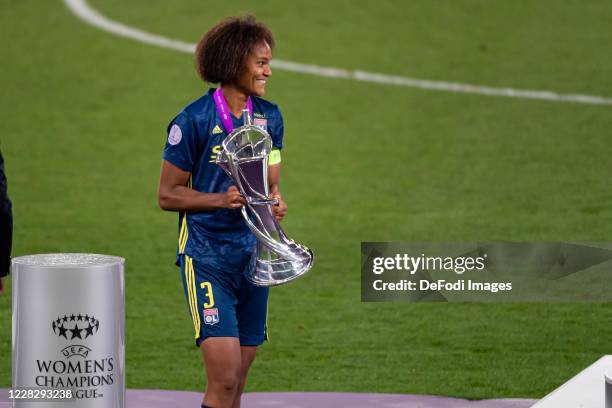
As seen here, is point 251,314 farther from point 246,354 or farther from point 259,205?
point 259,205

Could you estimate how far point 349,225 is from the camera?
14.4m

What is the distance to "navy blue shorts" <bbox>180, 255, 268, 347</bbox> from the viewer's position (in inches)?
255

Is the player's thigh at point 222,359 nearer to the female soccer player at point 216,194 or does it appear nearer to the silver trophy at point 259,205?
the female soccer player at point 216,194

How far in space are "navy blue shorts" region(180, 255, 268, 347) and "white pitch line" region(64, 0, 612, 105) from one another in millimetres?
12810

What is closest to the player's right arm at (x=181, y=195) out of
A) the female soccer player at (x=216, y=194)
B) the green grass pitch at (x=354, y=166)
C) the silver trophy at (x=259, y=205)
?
the female soccer player at (x=216, y=194)

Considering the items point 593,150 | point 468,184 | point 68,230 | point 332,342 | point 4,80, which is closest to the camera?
point 332,342

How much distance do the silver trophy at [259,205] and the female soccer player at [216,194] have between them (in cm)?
10

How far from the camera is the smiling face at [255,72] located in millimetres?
6562

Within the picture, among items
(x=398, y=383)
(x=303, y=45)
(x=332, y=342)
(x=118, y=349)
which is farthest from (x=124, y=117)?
(x=118, y=349)

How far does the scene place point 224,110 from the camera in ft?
21.5

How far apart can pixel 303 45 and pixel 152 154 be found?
5142 millimetres

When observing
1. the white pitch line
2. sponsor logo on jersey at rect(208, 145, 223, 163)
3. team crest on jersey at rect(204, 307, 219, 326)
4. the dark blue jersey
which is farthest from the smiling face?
the white pitch line

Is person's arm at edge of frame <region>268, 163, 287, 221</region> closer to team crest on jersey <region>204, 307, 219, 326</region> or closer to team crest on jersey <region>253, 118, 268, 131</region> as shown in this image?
team crest on jersey <region>253, 118, 268, 131</region>

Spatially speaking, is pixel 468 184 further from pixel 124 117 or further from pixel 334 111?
pixel 124 117
